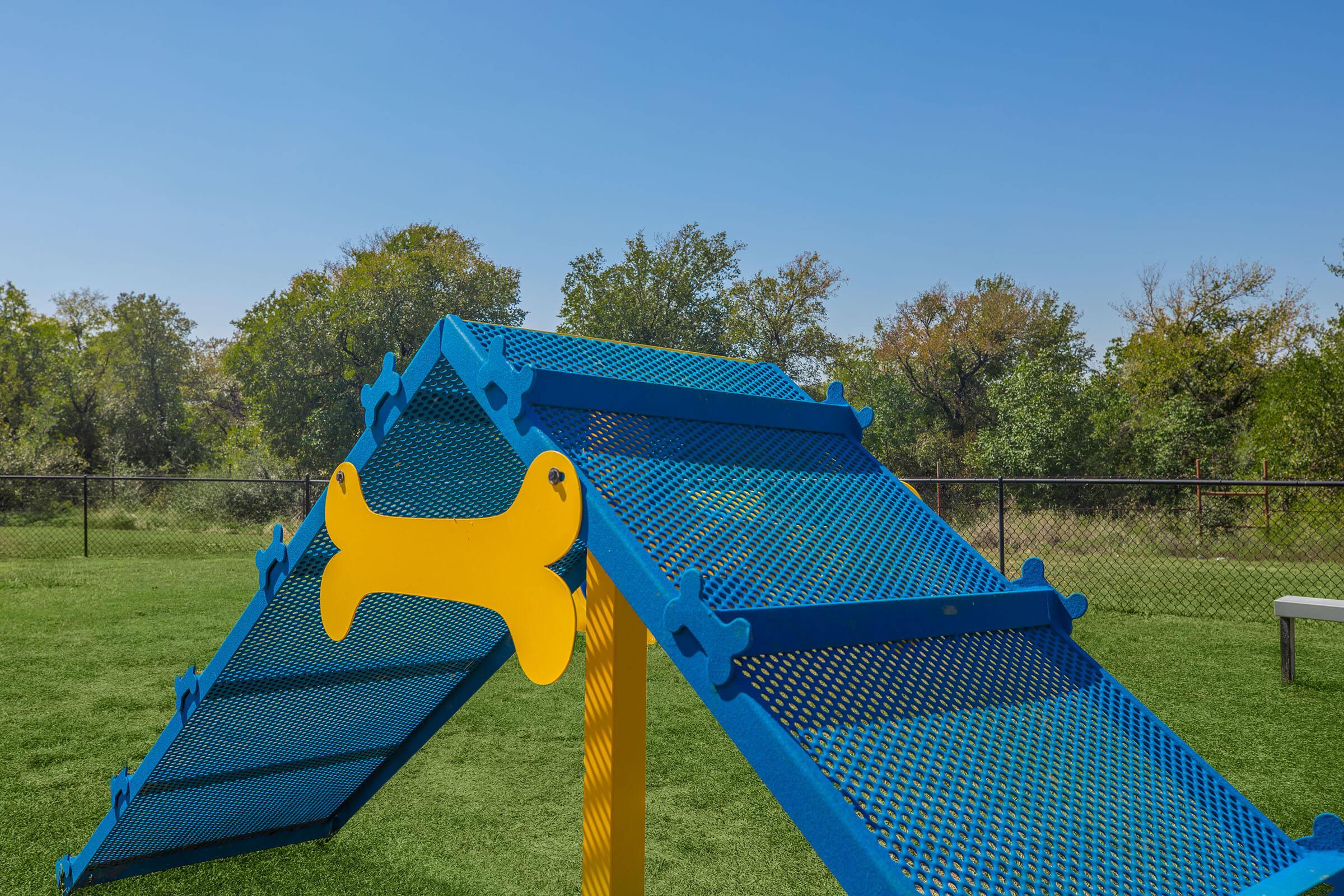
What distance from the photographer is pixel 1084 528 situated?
13.4m

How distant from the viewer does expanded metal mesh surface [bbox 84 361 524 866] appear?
2.65m

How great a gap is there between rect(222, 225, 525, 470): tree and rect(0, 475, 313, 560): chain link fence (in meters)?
6.06

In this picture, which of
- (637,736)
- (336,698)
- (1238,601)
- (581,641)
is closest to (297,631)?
(336,698)

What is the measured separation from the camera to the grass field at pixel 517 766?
307 cm

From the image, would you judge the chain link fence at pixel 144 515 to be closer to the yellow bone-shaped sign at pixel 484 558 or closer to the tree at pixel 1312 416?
the yellow bone-shaped sign at pixel 484 558

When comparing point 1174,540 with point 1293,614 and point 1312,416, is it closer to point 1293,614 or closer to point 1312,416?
point 1312,416

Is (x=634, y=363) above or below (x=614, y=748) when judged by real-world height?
above

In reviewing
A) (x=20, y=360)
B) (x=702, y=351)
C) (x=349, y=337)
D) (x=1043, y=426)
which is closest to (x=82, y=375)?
(x=20, y=360)

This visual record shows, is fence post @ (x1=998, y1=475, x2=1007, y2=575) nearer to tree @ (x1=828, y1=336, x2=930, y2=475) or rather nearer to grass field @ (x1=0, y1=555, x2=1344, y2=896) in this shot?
grass field @ (x1=0, y1=555, x2=1344, y2=896)

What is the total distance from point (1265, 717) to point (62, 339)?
36493mm

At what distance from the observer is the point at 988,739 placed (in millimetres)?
1709

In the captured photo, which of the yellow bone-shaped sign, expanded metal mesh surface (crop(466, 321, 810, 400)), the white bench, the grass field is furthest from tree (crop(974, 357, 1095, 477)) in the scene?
the yellow bone-shaped sign

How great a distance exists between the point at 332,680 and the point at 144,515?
16581 mm

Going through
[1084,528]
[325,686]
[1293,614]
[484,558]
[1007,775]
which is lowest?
[1084,528]
